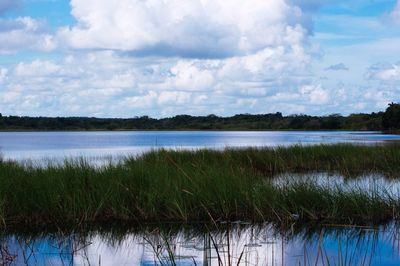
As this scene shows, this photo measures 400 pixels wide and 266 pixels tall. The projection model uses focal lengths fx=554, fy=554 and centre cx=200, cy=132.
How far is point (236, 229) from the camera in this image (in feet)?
31.8

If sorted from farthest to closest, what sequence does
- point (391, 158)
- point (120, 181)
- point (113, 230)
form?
point (391, 158), point (120, 181), point (113, 230)

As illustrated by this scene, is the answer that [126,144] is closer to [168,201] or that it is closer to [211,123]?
[168,201]

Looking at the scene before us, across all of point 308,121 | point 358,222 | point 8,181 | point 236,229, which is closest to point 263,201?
point 236,229

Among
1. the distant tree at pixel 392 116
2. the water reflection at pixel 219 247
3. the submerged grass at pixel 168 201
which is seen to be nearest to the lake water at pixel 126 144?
the distant tree at pixel 392 116

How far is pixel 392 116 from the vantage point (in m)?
72.4

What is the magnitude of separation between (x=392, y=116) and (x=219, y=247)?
6861 cm

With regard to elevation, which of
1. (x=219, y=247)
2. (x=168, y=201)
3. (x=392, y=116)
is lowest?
(x=219, y=247)

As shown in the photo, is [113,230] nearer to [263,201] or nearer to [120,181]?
[120,181]

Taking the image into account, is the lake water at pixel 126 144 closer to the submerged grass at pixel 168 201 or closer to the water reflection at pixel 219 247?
the submerged grass at pixel 168 201

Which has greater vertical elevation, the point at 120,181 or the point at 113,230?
the point at 120,181

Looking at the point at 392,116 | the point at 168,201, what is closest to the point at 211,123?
the point at 392,116

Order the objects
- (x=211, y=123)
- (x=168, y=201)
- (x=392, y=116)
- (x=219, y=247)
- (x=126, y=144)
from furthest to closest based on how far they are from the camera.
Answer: (x=211, y=123), (x=392, y=116), (x=126, y=144), (x=168, y=201), (x=219, y=247)

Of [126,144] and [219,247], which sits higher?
[126,144]

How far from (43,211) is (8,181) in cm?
99
